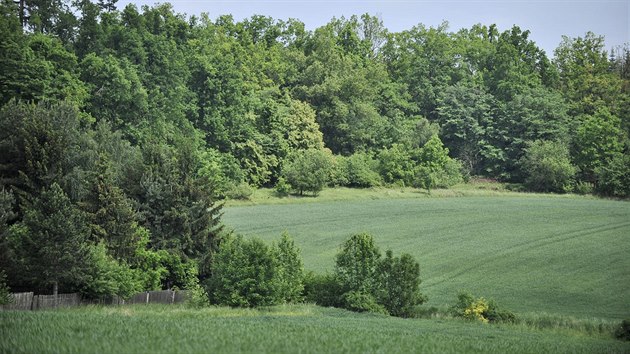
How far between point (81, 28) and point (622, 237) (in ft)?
196

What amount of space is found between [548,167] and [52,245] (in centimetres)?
7716

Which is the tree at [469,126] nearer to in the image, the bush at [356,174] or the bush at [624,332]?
the bush at [356,174]

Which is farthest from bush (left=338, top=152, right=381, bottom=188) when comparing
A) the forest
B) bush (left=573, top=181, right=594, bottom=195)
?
bush (left=573, top=181, right=594, bottom=195)

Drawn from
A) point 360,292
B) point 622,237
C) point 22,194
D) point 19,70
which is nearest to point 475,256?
point 622,237

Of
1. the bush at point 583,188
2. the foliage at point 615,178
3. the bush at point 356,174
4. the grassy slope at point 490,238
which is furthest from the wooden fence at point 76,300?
the bush at point 583,188

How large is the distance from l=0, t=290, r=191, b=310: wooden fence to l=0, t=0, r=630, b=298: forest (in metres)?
0.70

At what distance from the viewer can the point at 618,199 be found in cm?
9750

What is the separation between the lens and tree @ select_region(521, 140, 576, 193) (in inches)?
4072

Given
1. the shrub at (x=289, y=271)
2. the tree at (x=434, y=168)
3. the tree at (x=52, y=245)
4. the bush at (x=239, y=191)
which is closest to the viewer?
the tree at (x=52, y=245)

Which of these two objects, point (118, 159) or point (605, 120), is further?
point (605, 120)

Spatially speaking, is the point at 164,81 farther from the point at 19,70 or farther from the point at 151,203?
the point at 151,203

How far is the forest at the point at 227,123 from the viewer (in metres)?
48.5

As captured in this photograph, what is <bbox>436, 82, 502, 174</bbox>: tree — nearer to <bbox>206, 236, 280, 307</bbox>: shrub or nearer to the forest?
the forest

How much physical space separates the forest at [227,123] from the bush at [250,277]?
14.4 feet
